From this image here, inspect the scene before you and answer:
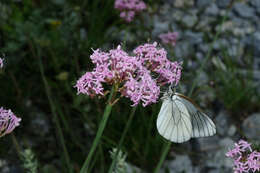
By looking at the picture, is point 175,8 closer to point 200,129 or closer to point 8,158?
point 8,158

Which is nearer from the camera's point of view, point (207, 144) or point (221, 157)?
point (221, 157)

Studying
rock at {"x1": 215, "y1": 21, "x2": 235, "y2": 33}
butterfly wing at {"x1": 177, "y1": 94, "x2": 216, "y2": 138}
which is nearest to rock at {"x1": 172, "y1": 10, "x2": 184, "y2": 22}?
rock at {"x1": 215, "y1": 21, "x2": 235, "y2": 33}

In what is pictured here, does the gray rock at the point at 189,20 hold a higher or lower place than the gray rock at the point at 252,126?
higher

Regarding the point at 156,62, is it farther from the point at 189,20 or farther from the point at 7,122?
the point at 189,20

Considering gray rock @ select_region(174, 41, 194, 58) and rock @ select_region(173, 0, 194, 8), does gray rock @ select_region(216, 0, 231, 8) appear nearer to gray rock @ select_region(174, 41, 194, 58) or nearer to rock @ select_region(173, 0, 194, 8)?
rock @ select_region(173, 0, 194, 8)

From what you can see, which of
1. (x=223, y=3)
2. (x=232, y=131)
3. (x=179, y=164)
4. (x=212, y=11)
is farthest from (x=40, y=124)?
(x=223, y=3)

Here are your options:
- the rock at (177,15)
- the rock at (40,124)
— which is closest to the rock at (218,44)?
the rock at (177,15)

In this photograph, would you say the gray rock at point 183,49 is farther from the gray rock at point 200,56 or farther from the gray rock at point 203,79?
the gray rock at point 203,79
